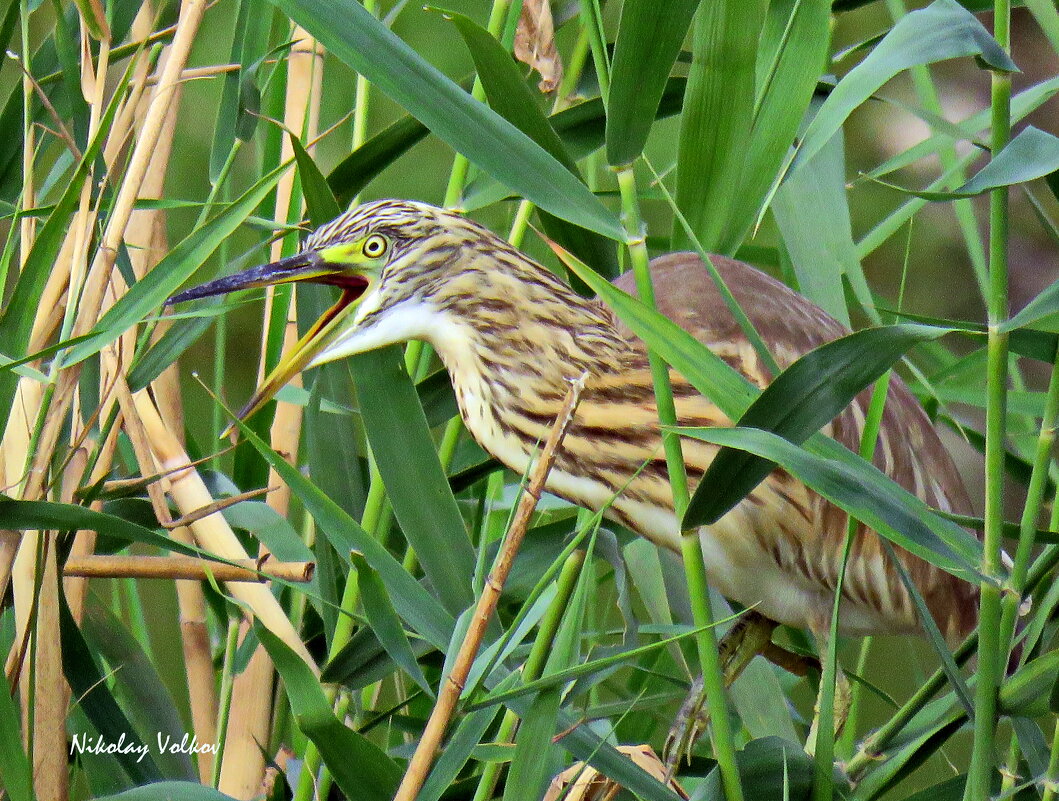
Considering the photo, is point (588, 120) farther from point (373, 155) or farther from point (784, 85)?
point (784, 85)

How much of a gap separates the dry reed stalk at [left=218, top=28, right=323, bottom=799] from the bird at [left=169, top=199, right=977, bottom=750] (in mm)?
73

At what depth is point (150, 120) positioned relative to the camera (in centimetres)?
78

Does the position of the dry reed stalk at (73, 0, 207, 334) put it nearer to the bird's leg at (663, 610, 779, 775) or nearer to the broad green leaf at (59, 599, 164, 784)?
the broad green leaf at (59, 599, 164, 784)

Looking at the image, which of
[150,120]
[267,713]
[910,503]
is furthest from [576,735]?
[150,120]

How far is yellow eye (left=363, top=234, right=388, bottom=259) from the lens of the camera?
0.96 metres

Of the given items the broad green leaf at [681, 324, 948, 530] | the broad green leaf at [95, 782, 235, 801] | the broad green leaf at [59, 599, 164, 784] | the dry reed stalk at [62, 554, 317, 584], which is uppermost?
the broad green leaf at [681, 324, 948, 530]

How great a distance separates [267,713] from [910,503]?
0.51m

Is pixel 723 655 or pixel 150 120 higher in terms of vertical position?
pixel 150 120

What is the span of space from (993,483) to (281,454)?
0.55 meters

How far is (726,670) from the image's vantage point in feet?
3.60

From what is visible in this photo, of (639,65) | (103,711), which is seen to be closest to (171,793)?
(103,711)

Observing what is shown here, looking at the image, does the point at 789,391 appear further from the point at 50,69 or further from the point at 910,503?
the point at 50,69

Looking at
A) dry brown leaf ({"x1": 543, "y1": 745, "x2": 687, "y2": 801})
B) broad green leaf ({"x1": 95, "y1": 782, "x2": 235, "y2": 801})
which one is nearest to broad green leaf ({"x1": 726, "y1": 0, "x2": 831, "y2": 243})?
dry brown leaf ({"x1": 543, "y1": 745, "x2": 687, "y2": 801})

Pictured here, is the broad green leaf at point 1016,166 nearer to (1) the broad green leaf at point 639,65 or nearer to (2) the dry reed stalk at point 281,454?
(1) the broad green leaf at point 639,65
